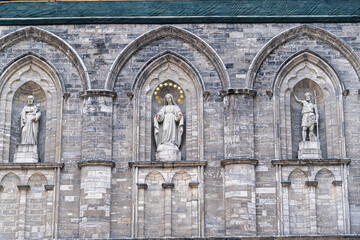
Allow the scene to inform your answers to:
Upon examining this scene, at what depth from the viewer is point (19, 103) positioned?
24.8 metres

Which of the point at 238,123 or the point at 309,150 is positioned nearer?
the point at 238,123

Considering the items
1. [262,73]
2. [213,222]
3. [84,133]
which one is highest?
[262,73]

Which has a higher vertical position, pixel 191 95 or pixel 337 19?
pixel 337 19

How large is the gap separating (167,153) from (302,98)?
3735 mm

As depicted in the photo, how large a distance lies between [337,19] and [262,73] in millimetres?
2357

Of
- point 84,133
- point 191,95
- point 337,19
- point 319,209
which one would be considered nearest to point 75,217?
point 84,133

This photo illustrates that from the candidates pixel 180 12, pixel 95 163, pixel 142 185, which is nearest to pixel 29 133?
pixel 95 163

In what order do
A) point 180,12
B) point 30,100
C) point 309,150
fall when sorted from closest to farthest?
1. point 309,150
2. point 30,100
3. point 180,12

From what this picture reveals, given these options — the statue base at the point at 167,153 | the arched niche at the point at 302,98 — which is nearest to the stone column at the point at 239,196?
the arched niche at the point at 302,98

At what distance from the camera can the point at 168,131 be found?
24094mm

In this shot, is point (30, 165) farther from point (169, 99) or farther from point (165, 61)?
point (165, 61)

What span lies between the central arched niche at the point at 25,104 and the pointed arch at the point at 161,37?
183cm

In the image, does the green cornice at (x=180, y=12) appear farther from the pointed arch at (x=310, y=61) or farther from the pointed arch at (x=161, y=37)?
the pointed arch at (x=310, y=61)

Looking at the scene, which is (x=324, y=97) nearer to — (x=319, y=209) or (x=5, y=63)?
(x=319, y=209)
